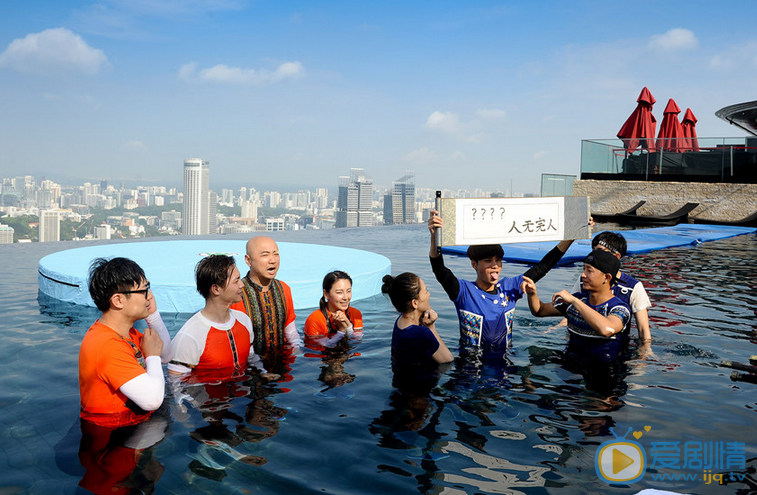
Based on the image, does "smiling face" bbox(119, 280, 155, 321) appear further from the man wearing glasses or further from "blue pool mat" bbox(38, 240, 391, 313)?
"blue pool mat" bbox(38, 240, 391, 313)

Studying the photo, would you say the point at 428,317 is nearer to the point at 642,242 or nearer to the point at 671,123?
the point at 642,242

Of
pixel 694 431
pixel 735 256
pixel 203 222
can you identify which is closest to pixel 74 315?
pixel 694 431

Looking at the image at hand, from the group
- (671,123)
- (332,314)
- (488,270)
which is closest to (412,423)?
(488,270)

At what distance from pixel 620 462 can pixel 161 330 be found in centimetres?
306

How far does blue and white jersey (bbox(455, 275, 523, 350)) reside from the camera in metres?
4.73

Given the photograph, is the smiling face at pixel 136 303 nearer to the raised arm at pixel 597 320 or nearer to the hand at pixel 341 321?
the hand at pixel 341 321

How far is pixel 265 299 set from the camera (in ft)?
15.7

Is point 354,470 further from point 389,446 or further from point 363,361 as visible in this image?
point 363,361

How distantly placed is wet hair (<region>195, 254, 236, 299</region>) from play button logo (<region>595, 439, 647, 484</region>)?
2.68m

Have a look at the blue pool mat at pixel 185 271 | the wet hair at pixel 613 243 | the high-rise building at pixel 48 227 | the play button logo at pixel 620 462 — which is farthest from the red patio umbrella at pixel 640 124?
the high-rise building at pixel 48 227

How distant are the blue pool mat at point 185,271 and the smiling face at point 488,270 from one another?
371 cm

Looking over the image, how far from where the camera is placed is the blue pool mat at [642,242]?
1313cm

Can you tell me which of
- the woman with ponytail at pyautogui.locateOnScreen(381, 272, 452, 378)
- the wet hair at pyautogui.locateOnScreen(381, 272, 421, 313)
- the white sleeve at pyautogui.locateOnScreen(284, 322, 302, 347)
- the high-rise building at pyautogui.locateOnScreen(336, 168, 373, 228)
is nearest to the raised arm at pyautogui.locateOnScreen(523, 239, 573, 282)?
the woman with ponytail at pyautogui.locateOnScreen(381, 272, 452, 378)

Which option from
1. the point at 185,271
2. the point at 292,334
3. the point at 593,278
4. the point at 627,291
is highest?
the point at 593,278
